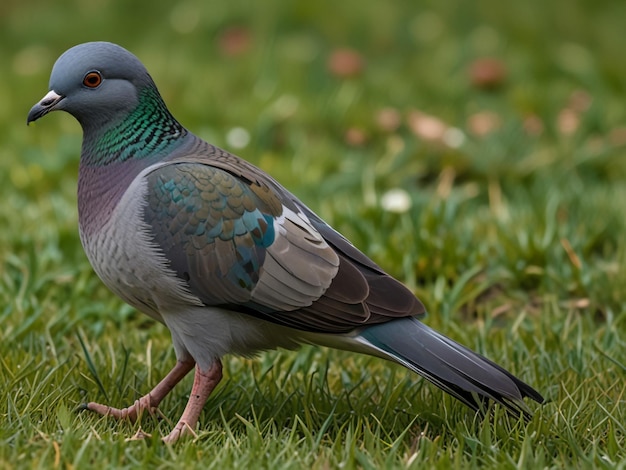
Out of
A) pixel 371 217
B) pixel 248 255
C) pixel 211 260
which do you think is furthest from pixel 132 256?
pixel 371 217

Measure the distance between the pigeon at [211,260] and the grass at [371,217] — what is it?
209mm

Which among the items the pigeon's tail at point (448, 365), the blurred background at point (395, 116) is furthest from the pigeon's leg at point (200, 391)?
the blurred background at point (395, 116)

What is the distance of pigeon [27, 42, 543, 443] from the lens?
3348mm

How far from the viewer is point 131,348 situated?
4.04 m

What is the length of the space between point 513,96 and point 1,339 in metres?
4.65

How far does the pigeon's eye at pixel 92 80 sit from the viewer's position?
3.48 metres

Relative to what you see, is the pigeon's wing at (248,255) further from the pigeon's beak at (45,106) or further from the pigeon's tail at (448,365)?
the pigeon's beak at (45,106)

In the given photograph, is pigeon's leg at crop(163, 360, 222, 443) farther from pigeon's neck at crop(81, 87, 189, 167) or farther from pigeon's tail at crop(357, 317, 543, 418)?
pigeon's neck at crop(81, 87, 189, 167)

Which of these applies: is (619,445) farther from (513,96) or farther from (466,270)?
(513,96)

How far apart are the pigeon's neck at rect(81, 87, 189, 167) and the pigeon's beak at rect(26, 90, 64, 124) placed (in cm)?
17

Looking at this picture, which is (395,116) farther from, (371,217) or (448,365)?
(448,365)

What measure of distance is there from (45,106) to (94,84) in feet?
0.60

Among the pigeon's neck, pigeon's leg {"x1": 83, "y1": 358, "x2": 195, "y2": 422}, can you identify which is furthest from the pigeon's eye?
pigeon's leg {"x1": 83, "y1": 358, "x2": 195, "y2": 422}

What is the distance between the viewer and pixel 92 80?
137 inches
